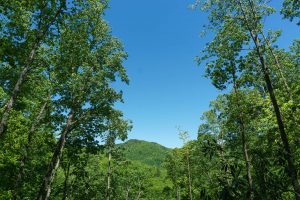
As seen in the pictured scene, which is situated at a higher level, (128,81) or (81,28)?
(81,28)

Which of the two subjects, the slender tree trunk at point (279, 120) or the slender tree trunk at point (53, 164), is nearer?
the slender tree trunk at point (279, 120)

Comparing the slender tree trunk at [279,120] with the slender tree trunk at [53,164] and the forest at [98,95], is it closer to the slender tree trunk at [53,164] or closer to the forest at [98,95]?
the forest at [98,95]

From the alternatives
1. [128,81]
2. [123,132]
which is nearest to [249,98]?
[128,81]

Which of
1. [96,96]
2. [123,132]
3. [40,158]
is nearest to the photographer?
[96,96]

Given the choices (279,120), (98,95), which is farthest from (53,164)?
(279,120)

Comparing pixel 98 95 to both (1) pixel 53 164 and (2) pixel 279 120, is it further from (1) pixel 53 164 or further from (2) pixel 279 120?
(2) pixel 279 120

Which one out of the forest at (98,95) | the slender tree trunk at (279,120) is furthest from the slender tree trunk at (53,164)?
the slender tree trunk at (279,120)

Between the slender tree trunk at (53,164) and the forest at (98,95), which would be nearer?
the forest at (98,95)

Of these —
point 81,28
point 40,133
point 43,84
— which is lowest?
point 40,133

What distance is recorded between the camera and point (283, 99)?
17.9 meters

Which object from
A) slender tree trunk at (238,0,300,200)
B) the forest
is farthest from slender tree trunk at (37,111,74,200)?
slender tree trunk at (238,0,300,200)

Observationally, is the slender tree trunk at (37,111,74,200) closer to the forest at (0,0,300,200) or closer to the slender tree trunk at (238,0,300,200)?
the forest at (0,0,300,200)

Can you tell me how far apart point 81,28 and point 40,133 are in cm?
1058

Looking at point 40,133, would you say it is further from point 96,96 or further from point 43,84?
point 96,96
